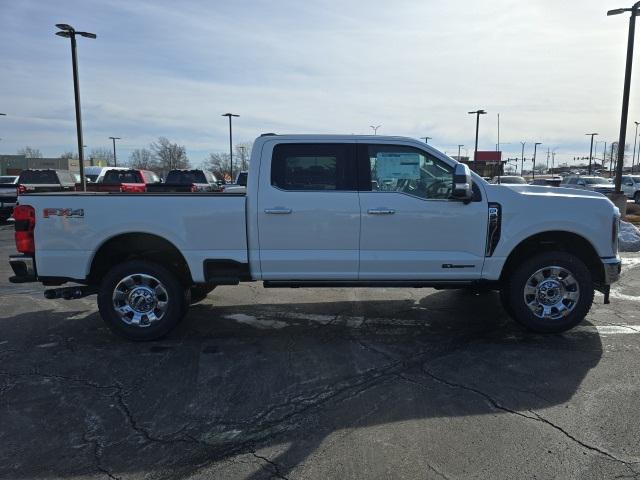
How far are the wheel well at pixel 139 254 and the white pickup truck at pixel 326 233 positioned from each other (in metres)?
0.03

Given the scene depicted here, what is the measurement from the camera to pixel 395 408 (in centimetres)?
361

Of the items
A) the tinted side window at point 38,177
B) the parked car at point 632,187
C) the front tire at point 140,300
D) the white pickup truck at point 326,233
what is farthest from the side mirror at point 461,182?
the parked car at point 632,187

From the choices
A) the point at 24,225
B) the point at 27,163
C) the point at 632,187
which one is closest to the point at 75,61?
the point at 24,225

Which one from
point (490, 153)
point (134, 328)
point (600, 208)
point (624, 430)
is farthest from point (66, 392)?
point (490, 153)

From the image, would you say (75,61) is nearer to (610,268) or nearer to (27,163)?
(610,268)

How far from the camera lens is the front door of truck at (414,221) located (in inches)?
194

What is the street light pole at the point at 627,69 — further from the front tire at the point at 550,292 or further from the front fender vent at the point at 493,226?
the front fender vent at the point at 493,226

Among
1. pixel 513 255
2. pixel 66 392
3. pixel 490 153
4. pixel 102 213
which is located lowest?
pixel 66 392

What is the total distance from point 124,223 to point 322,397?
2705 millimetres

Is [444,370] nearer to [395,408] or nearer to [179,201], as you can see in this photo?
[395,408]

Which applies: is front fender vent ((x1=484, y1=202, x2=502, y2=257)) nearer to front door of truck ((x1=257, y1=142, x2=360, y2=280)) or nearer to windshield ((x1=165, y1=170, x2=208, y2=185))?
front door of truck ((x1=257, y1=142, x2=360, y2=280))

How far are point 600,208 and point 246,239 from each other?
378 centimetres

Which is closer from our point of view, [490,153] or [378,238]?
[378,238]

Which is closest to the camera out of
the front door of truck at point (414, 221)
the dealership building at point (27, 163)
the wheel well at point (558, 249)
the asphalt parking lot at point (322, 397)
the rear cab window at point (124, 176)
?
the asphalt parking lot at point (322, 397)
